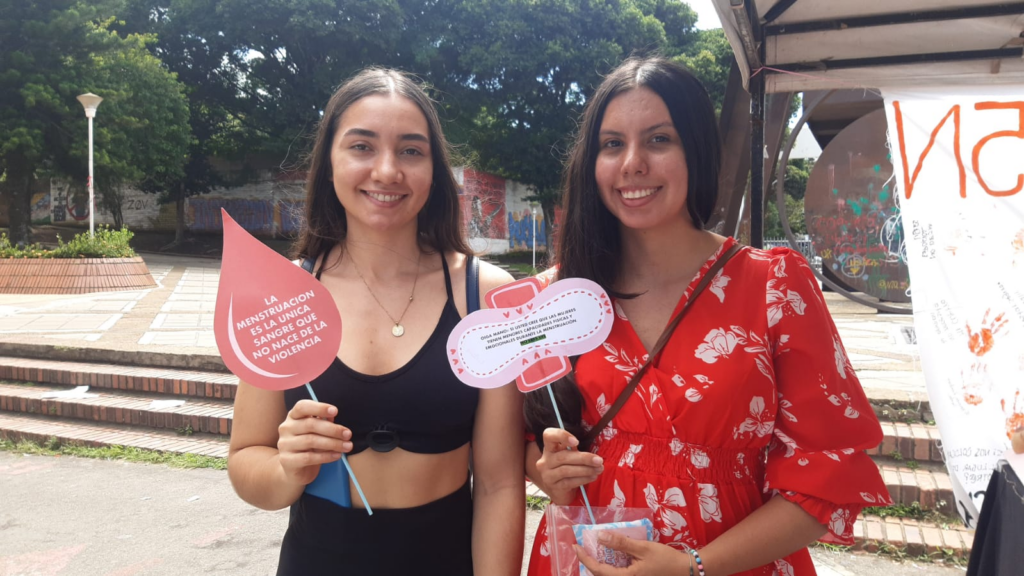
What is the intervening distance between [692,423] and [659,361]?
14cm

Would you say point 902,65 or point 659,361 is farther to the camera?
point 902,65

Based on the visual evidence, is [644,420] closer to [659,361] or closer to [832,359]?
[659,361]

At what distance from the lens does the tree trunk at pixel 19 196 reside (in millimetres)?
17641

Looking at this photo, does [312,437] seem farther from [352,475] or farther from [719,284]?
[719,284]

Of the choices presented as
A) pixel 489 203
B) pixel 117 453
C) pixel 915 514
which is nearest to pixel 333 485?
pixel 915 514

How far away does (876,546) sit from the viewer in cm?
304

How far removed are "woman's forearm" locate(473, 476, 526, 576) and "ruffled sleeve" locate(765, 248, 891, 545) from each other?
533mm

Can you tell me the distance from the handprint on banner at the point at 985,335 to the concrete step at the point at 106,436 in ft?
13.8

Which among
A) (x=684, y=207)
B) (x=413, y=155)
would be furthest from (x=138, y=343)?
(x=684, y=207)

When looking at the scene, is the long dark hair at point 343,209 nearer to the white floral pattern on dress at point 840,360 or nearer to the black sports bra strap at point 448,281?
the black sports bra strap at point 448,281

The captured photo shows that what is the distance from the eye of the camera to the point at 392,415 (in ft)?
4.62

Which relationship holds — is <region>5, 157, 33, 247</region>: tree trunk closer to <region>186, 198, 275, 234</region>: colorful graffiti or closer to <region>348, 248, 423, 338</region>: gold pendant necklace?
<region>186, 198, 275, 234</region>: colorful graffiti

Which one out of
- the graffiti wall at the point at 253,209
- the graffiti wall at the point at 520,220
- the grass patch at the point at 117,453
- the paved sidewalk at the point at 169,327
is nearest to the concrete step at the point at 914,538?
the paved sidewalk at the point at 169,327

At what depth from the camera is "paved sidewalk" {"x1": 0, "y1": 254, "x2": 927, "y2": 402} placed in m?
4.78
